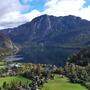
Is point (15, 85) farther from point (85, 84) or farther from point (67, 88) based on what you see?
point (85, 84)

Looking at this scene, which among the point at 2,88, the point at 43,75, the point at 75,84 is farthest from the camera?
the point at 43,75

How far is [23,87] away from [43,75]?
30.4 metres

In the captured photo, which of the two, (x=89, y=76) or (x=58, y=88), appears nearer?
(x=58, y=88)

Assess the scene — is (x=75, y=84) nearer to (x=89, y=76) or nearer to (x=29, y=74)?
(x=89, y=76)

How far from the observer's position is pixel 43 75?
15225 cm

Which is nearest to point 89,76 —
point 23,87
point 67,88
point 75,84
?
point 75,84

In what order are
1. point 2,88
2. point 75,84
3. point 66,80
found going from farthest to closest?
point 66,80, point 75,84, point 2,88

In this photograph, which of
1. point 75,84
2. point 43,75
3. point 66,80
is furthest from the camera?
point 43,75

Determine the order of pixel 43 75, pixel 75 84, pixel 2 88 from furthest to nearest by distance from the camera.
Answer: pixel 43 75 → pixel 75 84 → pixel 2 88

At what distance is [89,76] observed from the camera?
145m

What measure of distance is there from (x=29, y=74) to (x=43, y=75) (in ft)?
26.0

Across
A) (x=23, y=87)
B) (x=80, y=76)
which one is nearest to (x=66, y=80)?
(x=80, y=76)

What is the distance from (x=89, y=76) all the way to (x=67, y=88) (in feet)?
82.0

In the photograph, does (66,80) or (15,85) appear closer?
→ (15,85)
